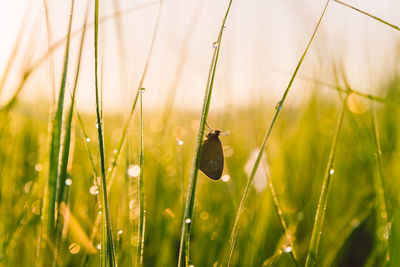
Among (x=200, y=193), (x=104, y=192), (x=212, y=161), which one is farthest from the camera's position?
(x=200, y=193)

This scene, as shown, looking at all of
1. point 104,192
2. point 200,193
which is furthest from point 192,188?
point 200,193

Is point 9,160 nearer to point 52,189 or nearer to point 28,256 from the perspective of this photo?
point 28,256

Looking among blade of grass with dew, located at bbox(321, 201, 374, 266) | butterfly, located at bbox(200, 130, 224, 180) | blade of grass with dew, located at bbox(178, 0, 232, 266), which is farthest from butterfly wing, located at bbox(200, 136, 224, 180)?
blade of grass with dew, located at bbox(321, 201, 374, 266)

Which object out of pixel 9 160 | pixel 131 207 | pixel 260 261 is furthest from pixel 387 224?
pixel 9 160

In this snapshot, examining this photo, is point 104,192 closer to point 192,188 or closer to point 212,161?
point 192,188

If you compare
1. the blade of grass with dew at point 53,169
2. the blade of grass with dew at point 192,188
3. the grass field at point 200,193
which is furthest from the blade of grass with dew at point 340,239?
the blade of grass with dew at point 53,169

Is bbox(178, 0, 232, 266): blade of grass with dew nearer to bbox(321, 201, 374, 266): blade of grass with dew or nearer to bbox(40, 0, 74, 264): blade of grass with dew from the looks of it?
bbox(40, 0, 74, 264): blade of grass with dew

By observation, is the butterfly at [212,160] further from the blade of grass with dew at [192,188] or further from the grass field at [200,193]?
the blade of grass with dew at [192,188]
